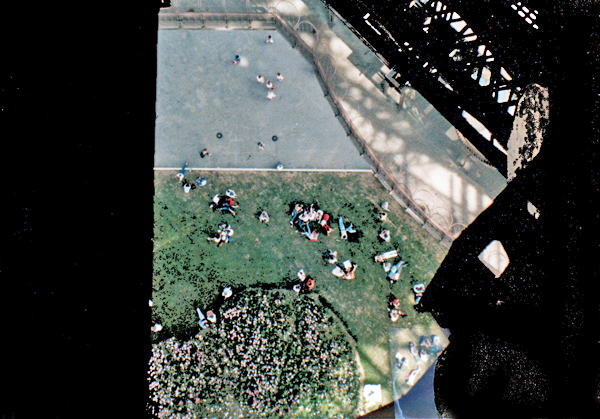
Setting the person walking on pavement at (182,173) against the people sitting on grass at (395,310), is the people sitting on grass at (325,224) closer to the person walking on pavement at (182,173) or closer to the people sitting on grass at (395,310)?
the people sitting on grass at (395,310)

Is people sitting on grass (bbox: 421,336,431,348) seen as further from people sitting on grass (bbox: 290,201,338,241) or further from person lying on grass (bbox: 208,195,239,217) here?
person lying on grass (bbox: 208,195,239,217)

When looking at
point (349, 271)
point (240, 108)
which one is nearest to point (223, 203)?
point (240, 108)

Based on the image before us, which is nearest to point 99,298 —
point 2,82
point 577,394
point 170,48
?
point 2,82

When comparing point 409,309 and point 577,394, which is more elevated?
point 577,394

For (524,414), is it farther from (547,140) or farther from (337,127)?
(337,127)

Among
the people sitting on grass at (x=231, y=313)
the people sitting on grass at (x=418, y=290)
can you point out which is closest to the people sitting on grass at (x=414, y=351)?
the people sitting on grass at (x=418, y=290)
